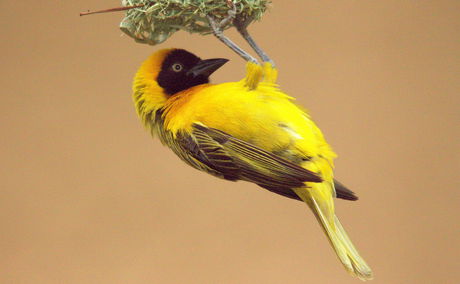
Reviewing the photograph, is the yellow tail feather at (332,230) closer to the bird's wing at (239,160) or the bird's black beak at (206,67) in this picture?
the bird's wing at (239,160)

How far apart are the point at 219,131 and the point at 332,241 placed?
Answer: 0.37 m

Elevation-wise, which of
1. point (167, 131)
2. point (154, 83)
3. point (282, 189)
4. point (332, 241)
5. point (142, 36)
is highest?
point (142, 36)

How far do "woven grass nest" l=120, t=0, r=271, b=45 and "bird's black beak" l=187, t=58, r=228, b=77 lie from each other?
75 millimetres

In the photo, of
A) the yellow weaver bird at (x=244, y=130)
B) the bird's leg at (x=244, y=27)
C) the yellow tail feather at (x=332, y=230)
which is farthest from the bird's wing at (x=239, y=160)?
the bird's leg at (x=244, y=27)

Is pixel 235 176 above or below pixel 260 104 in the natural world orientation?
below

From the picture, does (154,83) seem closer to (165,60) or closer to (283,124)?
(165,60)

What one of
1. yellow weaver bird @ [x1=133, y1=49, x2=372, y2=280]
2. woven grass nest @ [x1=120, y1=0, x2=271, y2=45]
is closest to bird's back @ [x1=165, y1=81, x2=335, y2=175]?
yellow weaver bird @ [x1=133, y1=49, x2=372, y2=280]

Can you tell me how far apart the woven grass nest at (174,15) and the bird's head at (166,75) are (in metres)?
0.05

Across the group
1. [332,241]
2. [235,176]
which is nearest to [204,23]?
[235,176]

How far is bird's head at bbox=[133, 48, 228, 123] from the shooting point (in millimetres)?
1455

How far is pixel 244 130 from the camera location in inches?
53.6

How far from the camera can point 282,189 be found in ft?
4.70

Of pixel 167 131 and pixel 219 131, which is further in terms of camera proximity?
pixel 167 131

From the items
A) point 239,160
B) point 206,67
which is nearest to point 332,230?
point 239,160
